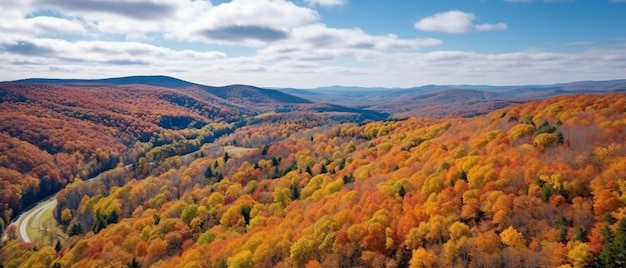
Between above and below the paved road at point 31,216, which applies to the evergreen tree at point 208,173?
above

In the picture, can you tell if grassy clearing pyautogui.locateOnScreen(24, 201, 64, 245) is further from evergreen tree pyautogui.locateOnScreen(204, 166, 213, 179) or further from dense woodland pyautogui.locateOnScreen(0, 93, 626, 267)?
evergreen tree pyautogui.locateOnScreen(204, 166, 213, 179)

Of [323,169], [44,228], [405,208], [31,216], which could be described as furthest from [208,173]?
[405,208]

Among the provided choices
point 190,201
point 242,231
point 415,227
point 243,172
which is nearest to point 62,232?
point 190,201

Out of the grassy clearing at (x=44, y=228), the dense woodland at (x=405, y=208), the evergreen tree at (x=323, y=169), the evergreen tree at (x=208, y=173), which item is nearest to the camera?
the dense woodland at (x=405, y=208)

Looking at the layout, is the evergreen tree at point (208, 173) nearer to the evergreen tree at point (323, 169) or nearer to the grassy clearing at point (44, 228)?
the evergreen tree at point (323, 169)

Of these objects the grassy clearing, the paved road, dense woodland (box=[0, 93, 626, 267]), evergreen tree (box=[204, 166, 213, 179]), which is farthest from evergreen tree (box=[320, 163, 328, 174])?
the paved road

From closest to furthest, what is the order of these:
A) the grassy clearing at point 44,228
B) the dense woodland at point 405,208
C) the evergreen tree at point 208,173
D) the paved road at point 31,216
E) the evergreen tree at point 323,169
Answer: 1. the dense woodland at point 405,208
2. the grassy clearing at point 44,228
3. the evergreen tree at point 323,169
4. the paved road at point 31,216
5. the evergreen tree at point 208,173

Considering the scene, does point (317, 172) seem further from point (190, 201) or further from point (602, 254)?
point (602, 254)

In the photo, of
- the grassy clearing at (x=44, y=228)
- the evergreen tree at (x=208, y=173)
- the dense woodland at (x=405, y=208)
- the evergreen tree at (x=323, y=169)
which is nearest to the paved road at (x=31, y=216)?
the grassy clearing at (x=44, y=228)
